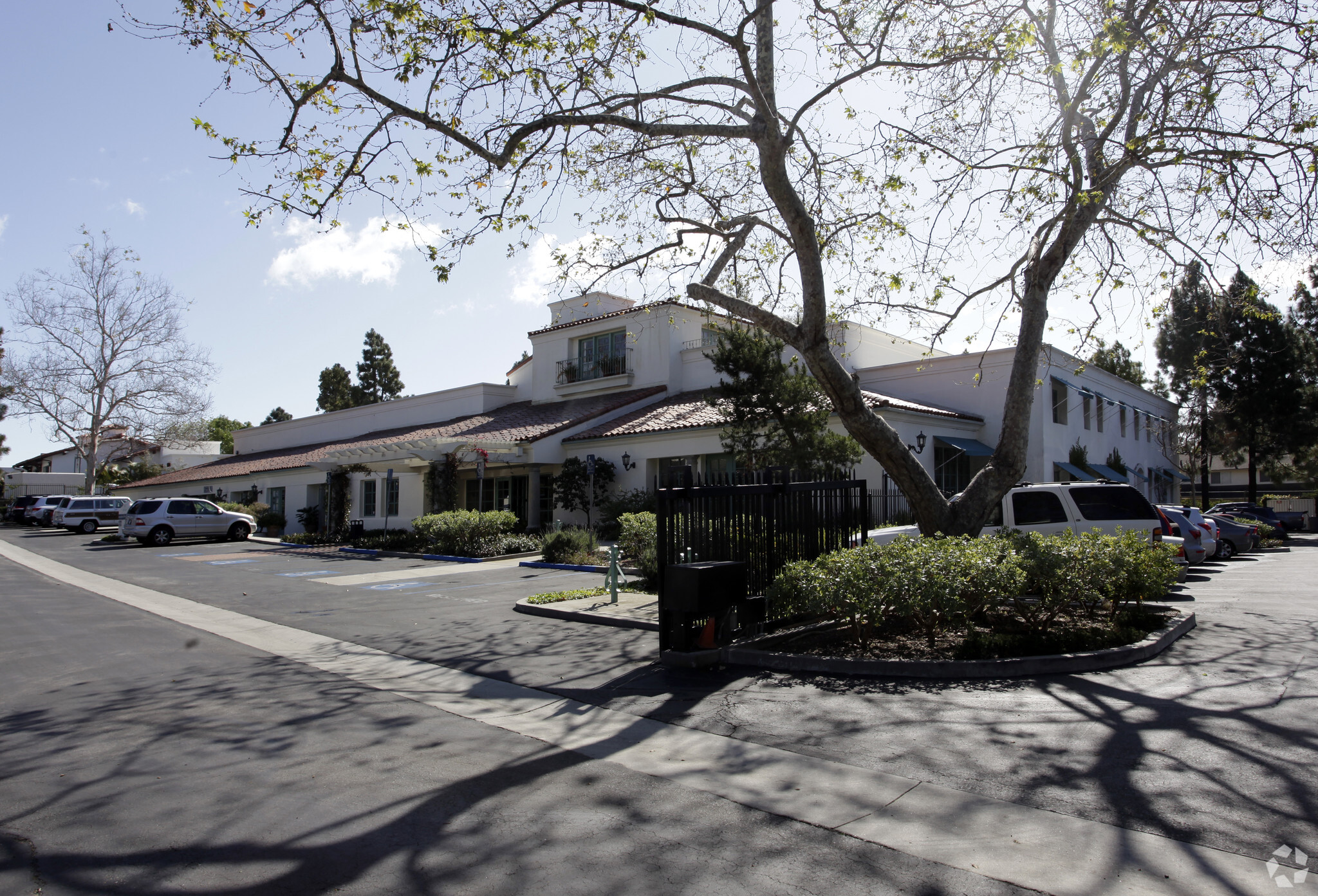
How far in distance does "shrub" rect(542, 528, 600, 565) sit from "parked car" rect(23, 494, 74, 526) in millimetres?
35970

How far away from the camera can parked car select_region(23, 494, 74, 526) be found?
44750 mm

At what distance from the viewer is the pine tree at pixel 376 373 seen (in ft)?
228

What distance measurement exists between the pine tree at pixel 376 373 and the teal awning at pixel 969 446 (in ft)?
180

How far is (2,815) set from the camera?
4.55 m

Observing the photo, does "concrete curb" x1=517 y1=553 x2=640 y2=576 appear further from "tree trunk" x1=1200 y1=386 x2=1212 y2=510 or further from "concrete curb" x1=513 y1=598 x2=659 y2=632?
"tree trunk" x1=1200 y1=386 x2=1212 y2=510

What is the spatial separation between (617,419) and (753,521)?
19488 mm

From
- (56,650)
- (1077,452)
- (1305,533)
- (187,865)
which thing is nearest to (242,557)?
(56,650)

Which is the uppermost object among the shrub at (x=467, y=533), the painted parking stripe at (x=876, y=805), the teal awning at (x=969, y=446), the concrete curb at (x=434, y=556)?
the teal awning at (x=969, y=446)

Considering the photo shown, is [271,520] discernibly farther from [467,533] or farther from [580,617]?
[580,617]

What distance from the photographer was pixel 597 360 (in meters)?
32.8

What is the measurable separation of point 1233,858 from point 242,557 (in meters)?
26.0

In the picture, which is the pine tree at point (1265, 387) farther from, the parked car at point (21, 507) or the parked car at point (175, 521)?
the parked car at point (21, 507)

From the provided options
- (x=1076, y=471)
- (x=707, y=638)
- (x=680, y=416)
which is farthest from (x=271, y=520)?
(x=707, y=638)

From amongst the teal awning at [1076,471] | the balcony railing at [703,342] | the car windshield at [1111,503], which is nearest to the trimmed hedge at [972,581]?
the car windshield at [1111,503]
